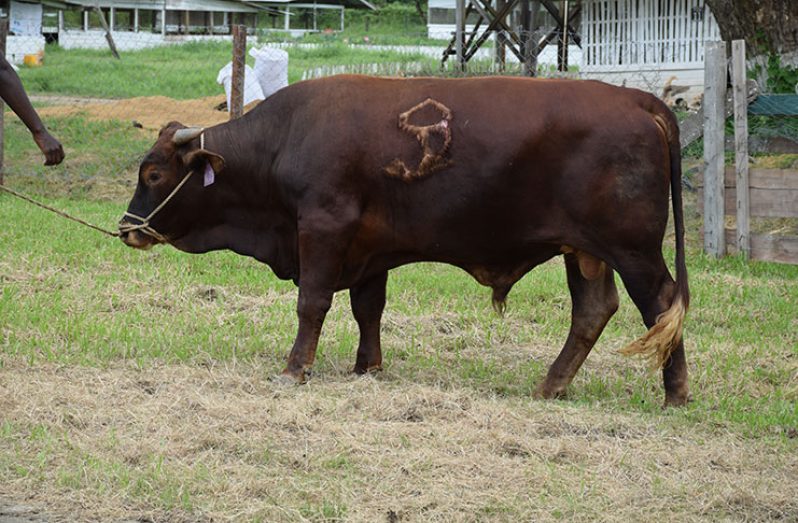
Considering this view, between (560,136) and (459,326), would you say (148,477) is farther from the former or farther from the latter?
(459,326)

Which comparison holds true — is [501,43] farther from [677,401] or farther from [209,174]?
[677,401]

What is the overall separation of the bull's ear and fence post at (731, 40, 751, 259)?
18.5 feet

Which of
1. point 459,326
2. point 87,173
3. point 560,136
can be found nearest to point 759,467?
point 560,136

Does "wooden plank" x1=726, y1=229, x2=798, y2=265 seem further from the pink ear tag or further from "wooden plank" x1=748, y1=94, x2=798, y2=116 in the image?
the pink ear tag

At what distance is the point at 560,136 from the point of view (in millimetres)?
6797

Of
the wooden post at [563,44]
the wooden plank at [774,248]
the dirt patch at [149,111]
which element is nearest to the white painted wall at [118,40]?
the wooden post at [563,44]

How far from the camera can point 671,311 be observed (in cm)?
666

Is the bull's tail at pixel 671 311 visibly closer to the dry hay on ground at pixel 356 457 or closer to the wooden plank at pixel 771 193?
the dry hay on ground at pixel 356 457

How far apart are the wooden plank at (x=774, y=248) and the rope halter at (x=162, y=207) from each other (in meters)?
5.81

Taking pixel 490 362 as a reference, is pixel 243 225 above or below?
above

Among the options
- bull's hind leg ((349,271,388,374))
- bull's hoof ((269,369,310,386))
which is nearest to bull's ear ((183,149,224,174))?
bull's hind leg ((349,271,388,374))

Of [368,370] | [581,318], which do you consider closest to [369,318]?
[368,370]

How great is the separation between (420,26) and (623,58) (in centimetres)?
4045

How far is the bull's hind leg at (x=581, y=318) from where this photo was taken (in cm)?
719
